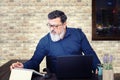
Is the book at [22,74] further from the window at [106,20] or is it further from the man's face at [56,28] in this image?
the window at [106,20]

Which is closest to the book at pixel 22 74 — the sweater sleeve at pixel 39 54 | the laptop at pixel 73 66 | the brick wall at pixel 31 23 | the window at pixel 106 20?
the laptop at pixel 73 66

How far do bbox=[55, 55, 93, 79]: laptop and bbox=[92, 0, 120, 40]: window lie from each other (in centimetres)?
382

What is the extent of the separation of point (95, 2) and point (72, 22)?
0.65 m

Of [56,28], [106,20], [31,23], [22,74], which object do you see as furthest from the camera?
[106,20]

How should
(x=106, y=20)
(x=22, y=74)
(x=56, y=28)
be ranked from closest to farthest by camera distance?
(x=22, y=74) < (x=56, y=28) < (x=106, y=20)

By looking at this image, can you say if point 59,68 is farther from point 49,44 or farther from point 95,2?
point 95,2

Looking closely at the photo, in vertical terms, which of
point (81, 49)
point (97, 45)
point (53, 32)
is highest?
point (53, 32)

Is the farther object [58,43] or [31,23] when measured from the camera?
[31,23]

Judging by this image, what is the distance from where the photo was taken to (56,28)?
296cm

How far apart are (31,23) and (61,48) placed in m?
3.31

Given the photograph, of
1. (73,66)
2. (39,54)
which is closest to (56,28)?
(39,54)

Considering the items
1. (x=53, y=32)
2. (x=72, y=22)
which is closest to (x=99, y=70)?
(x=53, y=32)

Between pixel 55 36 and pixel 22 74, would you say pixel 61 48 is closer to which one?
pixel 55 36

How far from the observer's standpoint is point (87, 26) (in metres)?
6.22
